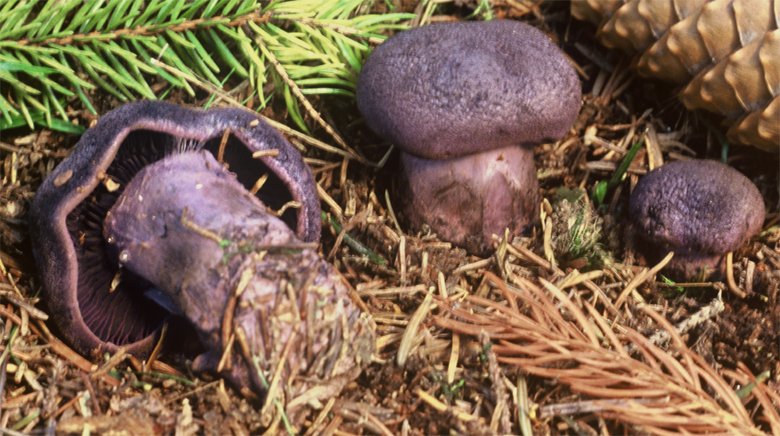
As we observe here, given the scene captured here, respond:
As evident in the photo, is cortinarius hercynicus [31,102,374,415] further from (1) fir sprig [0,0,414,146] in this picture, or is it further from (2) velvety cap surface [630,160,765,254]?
(2) velvety cap surface [630,160,765,254]

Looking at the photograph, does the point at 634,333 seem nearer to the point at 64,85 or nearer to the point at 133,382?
the point at 133,382

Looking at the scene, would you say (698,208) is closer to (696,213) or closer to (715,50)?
(696,213)

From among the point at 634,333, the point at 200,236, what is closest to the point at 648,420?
the point at 634,333

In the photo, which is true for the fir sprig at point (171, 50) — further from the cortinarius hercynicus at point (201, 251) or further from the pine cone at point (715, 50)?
the pine cone at point (715, 50)

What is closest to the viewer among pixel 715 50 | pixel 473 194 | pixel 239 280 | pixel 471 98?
pixel 239 280

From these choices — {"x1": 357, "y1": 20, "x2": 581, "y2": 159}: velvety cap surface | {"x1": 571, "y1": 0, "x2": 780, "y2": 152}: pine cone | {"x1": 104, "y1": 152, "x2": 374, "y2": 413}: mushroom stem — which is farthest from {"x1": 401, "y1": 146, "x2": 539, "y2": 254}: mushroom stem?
{"x1": 104, "y1": 152, "x2": 374, "y2": 413}: mushroom stem

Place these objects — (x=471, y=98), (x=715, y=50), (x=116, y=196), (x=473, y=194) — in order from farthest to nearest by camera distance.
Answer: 1. (x=473, y=194)
2. (x=715, y=50)
3. (x=471, y=98)
4. (x=116, y=196)

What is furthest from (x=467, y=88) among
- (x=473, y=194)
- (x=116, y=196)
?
(x=116, y=196)

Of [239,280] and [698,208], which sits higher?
[239,280]
